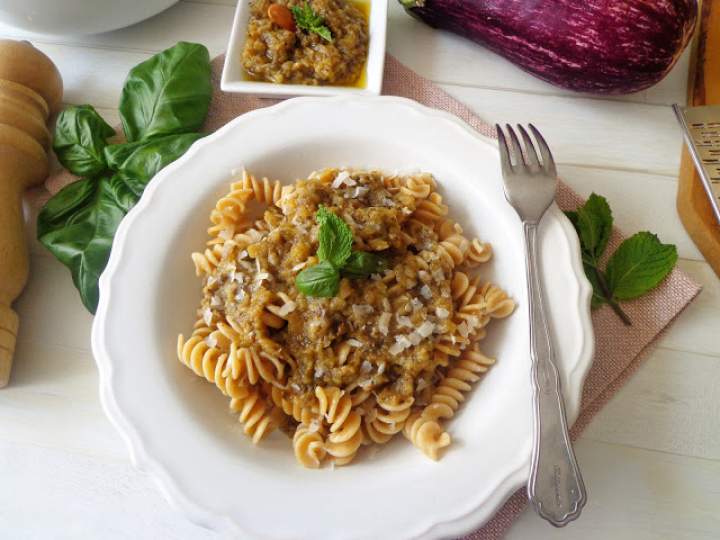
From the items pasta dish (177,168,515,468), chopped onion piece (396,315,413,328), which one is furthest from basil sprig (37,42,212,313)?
chopped onion piece (396,315,413,328)

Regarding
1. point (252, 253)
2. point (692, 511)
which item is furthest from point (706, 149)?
point (252, 253)

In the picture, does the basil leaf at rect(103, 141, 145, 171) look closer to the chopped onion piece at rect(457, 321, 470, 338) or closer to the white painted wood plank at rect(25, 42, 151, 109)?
the white painted wood plank at rect(25, 42, 151, 109)

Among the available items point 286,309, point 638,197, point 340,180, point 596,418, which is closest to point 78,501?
point 286,309

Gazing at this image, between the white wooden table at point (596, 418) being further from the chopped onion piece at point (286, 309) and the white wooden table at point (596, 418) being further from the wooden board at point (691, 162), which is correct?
the chopped onion piece at point (286, 309)

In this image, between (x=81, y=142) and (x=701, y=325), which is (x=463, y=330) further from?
→ (x=81, y=142)

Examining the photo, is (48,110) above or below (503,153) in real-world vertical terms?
→ below

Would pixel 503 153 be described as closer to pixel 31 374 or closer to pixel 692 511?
pixel 692 511

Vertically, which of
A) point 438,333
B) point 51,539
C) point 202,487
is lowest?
point 51,539
